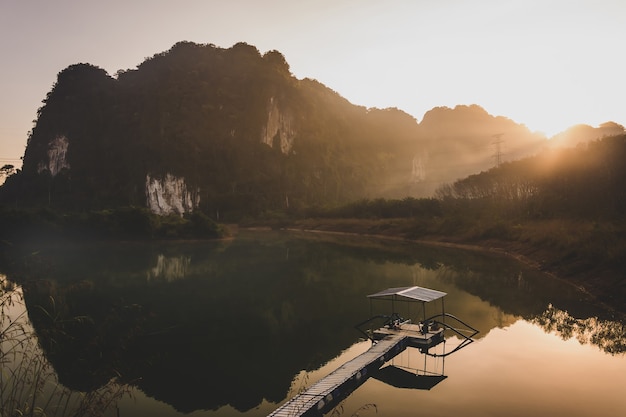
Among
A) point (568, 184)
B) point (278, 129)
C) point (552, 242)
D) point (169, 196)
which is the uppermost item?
point (278, 129)

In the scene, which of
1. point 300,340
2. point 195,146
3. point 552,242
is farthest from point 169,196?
point 300,340

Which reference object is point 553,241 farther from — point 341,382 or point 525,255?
point 341,382

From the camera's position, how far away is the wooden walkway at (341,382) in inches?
428

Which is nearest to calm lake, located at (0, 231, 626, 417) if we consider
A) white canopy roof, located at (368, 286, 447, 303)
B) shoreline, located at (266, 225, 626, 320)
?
shoreline, located at (266, 225, 626, 320)

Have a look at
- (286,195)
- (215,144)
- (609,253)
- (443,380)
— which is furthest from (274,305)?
(215,144)

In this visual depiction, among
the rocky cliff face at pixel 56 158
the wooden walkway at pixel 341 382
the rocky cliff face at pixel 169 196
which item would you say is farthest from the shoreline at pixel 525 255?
the rocky cliff face at pixel 56 158

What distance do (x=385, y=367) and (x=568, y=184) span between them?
146 feet

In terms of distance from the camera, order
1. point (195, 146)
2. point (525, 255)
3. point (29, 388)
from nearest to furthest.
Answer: point (29, 388)
point (525, 255)
point (195, 146)

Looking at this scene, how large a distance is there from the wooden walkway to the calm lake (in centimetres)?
33

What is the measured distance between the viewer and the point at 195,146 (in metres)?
131

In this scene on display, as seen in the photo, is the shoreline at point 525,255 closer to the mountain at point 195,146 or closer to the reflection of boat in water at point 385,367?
the reflection of boat in water at point 385,367

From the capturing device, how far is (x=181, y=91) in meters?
142

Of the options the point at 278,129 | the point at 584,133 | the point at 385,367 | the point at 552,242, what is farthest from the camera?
the point at 584,133

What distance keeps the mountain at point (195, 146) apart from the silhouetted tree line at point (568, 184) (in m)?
55.2
